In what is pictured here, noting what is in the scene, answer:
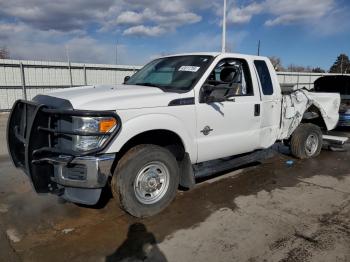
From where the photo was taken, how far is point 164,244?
3684mm

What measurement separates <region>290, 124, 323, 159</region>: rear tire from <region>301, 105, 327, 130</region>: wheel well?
0.76 feet

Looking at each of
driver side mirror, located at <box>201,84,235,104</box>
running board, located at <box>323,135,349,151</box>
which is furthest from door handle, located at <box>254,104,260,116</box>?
running board, located at <box>323,135,349,151</box>

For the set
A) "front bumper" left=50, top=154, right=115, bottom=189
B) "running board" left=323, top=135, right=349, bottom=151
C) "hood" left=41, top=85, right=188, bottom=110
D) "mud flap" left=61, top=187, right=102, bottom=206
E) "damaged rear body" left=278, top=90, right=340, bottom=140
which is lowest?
"running board" left=323, top=135, right=349, bottom=151

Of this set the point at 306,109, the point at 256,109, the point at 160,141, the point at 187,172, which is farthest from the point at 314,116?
the point at 160,141

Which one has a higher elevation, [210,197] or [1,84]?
[1,84]

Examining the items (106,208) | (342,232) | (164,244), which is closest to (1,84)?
(106,208)

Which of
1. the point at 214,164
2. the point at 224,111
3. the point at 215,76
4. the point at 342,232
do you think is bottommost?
the point at 342,232

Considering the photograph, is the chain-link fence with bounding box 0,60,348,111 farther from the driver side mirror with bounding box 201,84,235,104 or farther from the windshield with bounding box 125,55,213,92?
the driver side mirror with bounding box 201,84,235,104

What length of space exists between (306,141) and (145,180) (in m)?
4.34

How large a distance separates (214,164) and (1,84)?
13495mm

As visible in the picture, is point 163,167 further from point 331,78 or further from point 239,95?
point 331,78

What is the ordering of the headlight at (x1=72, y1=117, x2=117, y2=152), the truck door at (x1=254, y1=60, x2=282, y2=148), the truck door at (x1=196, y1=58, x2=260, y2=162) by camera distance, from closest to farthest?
the headlight at (x1=72, y1=117, x2=117, y2=152)
the truck door at (x1=196, y1=58, x2=260, y2=162)
the truck door at (x1=254, y1=60, x2=282, y2=148)

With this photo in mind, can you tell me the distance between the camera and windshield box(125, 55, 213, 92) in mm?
4801

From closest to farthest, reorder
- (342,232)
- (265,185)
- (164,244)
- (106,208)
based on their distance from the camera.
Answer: (164,244) < (342,232) < (106,208) < (265,185)
